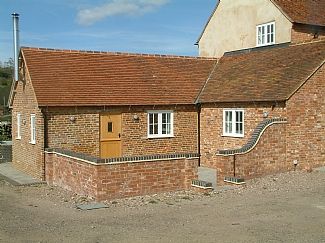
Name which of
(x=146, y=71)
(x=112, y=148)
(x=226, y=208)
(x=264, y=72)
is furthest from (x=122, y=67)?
(x=226, y=208)

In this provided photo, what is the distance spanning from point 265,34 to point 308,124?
997cm

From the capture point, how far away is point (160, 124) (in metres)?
20.4

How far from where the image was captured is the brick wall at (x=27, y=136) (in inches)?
691

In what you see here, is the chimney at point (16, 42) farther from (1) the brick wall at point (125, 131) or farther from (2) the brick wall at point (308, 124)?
(2) the brick wall at point (308, 124)

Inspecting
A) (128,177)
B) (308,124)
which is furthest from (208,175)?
(128,177)

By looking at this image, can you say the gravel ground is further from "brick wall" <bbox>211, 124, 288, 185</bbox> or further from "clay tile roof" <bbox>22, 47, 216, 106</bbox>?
"clay tile roof" <bbox>22, 47, 216, 106</bbox>

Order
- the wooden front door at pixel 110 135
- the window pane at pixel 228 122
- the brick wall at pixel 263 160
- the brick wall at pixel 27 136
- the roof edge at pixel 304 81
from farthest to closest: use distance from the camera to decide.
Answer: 1. the window pane at pixel 228 122
2. the wooden front door at pixel 110 135
3. the brick wall at pixel 27 136
4. the roof edge at pixel 304 81
5. the brick wall at pixel 263 160

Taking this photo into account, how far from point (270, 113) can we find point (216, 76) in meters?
6.21

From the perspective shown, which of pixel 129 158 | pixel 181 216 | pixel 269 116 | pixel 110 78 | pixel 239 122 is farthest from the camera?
pixel 110 78

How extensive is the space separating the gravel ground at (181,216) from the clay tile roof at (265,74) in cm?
429

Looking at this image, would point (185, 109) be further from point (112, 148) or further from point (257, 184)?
point (257, 184)

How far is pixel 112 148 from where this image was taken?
1922 centimetres

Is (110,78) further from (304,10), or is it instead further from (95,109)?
(304,10)

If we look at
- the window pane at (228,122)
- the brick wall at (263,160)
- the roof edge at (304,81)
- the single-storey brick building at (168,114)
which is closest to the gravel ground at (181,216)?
the brick wall at (263,160)
